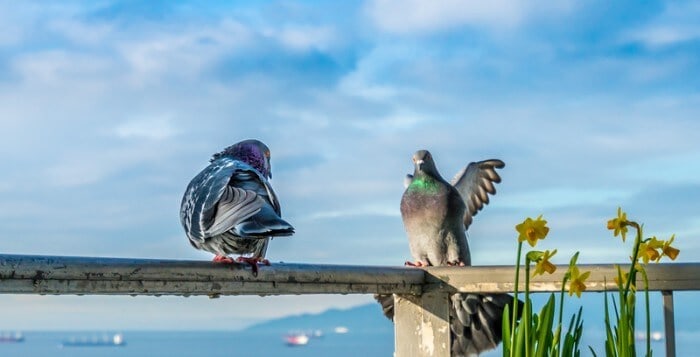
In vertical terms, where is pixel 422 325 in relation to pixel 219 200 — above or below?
below

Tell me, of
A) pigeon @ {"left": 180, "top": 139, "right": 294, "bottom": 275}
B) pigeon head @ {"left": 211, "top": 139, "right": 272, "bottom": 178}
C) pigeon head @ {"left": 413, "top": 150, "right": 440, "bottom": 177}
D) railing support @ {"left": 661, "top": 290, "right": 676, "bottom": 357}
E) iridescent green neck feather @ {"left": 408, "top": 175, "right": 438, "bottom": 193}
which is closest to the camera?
pigeon @ {"left": 180, "top": 139, "right": 294, "bottom": 275}

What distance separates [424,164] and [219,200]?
1.63 metres

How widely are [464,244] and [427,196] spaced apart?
242mm

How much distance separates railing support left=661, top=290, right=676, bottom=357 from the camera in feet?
8.03

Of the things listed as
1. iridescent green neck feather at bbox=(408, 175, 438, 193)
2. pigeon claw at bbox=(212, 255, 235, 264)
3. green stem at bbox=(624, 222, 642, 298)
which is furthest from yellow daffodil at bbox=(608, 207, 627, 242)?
iridescent green neck feather at bbox=(408, 175, 438, 193)

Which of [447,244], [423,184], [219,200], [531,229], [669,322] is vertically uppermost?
[423,184]

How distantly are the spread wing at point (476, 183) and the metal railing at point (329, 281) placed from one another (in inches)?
66.2

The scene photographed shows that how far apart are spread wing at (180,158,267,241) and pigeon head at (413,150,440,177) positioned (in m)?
1.37

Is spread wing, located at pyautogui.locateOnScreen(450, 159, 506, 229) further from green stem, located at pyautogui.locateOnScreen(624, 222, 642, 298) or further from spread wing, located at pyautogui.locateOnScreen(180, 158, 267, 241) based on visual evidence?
green stem, located at pyautogui.locateOnScreen(624, 222, 642, 298)

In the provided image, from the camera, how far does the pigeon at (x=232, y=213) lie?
7.25ft

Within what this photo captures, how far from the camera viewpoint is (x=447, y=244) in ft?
11.7

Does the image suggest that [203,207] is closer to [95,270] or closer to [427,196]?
[95,270]

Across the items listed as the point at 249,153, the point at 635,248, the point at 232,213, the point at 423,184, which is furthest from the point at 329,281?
the point at 423,184

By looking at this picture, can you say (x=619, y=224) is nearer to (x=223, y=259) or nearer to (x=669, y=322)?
(x=669, y=322)
